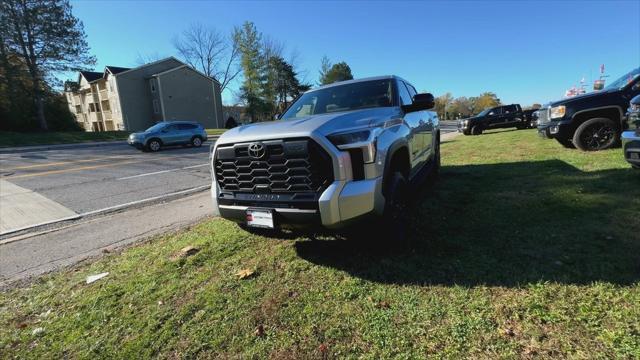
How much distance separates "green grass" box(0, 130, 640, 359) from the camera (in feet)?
7.18

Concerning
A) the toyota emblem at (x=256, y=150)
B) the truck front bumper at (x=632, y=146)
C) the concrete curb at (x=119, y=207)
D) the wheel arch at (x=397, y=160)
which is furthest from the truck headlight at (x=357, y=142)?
the concrete curb at (x=119, y=207)

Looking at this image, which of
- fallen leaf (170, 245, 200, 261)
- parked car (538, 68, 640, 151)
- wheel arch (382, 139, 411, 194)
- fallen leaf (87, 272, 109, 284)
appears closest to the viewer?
wheel arch (382, 139, 411, 194)

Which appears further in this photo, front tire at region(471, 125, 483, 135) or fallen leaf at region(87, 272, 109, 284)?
front tire at region(471, 125, 483, 135)

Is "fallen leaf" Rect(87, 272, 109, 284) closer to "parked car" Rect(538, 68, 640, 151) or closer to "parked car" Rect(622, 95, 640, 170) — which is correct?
"parked car" Rect(622, 95, 640, 170)

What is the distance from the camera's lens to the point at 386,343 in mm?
2195

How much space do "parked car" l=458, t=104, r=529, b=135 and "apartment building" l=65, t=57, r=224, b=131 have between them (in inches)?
1444

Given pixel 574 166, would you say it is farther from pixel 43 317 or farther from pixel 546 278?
pixel 43 317

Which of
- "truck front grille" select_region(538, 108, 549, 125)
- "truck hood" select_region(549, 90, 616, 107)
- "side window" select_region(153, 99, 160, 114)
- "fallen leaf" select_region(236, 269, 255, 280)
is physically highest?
"side window" select_region(153, 99, 160, 114)

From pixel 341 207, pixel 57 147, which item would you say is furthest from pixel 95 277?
pixel 57 147

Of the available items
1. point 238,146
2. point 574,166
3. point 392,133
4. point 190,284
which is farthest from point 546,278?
point 574,166

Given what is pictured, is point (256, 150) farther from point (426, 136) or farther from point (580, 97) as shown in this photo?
point (580, 97)

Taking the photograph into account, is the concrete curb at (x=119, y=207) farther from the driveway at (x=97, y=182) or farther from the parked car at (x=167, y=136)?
the parked car at (x=167, y=136)

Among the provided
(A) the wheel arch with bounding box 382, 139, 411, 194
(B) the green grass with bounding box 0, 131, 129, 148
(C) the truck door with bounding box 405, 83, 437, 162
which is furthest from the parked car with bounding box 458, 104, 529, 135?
(B) the green grass with bounding box 0, 131, 129, 148

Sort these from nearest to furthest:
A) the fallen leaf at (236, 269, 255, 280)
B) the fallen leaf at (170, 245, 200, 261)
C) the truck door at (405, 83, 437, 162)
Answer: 1. the fallen leaf at (236, 269, 255, 280)
2. the fallen leaf at (170, 245, 200, 261)
3. the truck door at (405, 83, 437, 162)
